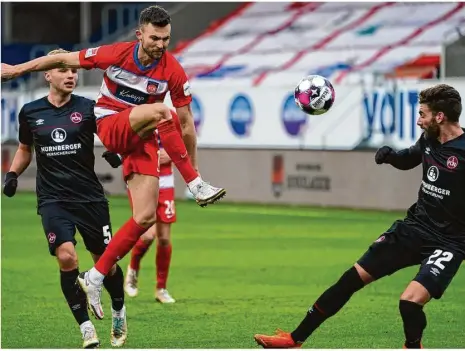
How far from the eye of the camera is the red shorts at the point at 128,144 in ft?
27.3

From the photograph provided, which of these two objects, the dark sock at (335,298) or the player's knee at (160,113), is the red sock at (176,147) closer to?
the player's knee at (160,113)

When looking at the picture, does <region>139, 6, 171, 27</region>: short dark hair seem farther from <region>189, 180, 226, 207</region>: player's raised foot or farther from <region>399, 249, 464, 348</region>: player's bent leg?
<region>399, 249, 464, 348</region>: player's bent leg

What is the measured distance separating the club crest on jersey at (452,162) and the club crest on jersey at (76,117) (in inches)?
105

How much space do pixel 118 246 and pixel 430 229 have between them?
209cm

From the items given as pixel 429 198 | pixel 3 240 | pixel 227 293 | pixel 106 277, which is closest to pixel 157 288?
pixel 227 293

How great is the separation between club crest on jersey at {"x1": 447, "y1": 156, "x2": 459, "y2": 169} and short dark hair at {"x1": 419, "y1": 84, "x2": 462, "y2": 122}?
9.5 inches

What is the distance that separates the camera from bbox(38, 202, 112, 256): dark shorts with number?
859cm

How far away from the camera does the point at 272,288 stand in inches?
474

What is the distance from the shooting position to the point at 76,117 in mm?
8773

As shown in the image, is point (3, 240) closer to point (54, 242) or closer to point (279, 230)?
point (279, 230)

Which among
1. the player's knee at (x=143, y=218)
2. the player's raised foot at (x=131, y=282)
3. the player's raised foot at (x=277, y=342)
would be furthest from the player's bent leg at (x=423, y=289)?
the player's raised foot at (x=131, y=282)

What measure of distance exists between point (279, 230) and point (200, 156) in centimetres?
575

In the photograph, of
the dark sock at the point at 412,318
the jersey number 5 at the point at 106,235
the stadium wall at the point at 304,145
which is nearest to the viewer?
the dark sock at the point at 412,318

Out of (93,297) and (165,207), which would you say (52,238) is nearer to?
(93,297)
